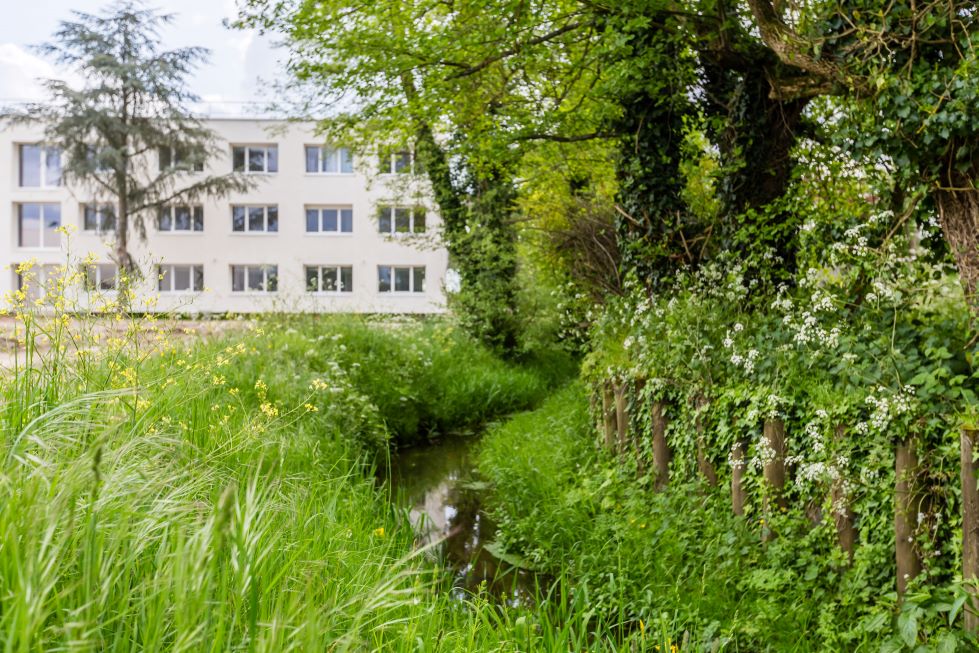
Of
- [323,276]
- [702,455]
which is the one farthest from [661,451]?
[323,276]

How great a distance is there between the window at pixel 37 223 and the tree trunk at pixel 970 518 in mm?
43934

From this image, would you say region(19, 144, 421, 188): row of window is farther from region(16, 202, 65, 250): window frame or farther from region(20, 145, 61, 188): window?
region(16, 202, 65, 250): window frame

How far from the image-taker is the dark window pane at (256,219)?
4162cm

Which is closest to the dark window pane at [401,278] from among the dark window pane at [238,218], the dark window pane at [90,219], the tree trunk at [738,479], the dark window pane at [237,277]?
the dark window pane at [237,277]

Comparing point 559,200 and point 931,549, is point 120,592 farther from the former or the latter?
point 559,200

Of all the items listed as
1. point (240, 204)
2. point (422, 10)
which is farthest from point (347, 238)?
point (422, 10)

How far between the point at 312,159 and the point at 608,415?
35774 mm

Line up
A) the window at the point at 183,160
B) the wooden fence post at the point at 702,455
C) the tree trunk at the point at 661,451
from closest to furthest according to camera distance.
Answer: the wooden fence post at the point at 702,455, the tree trunk at the point at 661,451, the window at the point at 183,160

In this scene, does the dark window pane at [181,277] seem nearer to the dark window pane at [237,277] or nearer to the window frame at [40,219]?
the dark window pane at [237,277]

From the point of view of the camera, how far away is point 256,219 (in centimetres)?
4175

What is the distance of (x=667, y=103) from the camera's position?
9422 millimetres

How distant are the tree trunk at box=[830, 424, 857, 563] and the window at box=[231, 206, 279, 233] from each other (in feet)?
128

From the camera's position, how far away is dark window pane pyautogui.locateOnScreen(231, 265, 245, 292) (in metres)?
41.2

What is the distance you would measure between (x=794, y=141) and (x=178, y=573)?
27.1 feet
